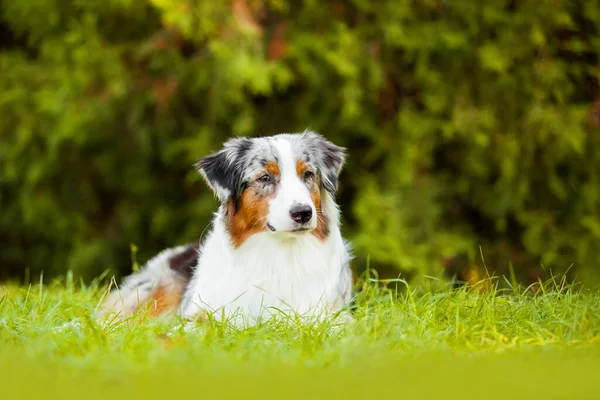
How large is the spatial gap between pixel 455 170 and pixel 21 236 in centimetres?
533

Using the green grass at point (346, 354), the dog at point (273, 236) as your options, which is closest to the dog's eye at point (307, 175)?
the dog at point (273, 236)

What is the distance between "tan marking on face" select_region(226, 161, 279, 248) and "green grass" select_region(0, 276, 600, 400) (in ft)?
1.99

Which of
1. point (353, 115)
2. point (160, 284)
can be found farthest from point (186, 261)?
point (353, 115)

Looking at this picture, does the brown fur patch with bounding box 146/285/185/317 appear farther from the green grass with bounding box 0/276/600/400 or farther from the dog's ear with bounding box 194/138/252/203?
the dog's ear with bounding box 194/138/252/203

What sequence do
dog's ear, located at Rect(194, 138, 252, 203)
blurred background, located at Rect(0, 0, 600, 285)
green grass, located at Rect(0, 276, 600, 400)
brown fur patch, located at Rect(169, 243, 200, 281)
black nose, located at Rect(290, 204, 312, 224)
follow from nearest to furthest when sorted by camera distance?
green grass, located at Rect(0, 276, 600, 400) < black nose, located at Rect(290, 204, 312, 224) < dog's ear, located at Rect(194, 138, 252, 203) < brown fur patch, located at Rect(169, 243, 200, 281) < blurred background, located at Rect(0, 0, 600, 285)

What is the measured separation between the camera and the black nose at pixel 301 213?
4078 mm

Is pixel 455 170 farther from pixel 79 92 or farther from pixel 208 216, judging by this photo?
pixel 79 92

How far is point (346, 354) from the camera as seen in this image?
11.2ft

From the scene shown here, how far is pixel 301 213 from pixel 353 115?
13.6ft

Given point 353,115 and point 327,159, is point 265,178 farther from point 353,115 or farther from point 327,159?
point 353,115

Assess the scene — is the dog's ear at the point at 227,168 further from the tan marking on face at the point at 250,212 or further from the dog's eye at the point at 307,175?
the dog's eye at the point at 307,175

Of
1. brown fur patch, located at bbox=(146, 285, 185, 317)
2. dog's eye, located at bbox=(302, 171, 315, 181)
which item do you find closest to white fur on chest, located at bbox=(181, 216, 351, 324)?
dog's eye, located at bbox=(302, 171, 315, 181)

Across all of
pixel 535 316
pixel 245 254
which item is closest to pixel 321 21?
pixel 245 254

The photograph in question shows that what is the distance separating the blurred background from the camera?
786 cm
